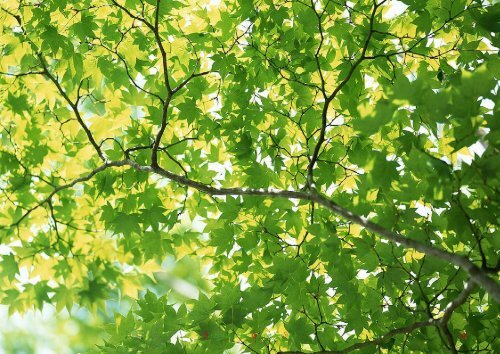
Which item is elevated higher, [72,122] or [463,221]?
[72,122]

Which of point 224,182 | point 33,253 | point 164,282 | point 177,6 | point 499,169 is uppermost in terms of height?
point 164,282

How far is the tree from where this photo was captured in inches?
77.9

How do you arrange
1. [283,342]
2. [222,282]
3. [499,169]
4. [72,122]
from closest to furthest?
[499,169] → [283,342] → [222,282] → [72,122]

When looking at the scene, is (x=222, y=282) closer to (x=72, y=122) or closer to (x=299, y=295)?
(x=299, y=295)

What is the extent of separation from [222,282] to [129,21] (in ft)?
5.19

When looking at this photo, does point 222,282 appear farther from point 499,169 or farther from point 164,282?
point 164,282

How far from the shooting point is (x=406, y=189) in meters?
1.77

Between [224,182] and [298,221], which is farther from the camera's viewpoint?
[224,182]

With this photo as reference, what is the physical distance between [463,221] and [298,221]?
3.44 feet

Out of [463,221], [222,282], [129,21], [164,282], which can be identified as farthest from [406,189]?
[164,282]

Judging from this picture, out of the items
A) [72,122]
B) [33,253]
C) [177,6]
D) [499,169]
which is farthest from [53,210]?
[499,169]

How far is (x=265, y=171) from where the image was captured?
2.71 m

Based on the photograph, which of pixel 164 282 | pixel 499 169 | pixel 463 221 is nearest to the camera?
pixel 499 169

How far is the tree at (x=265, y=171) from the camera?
1.98 meters
